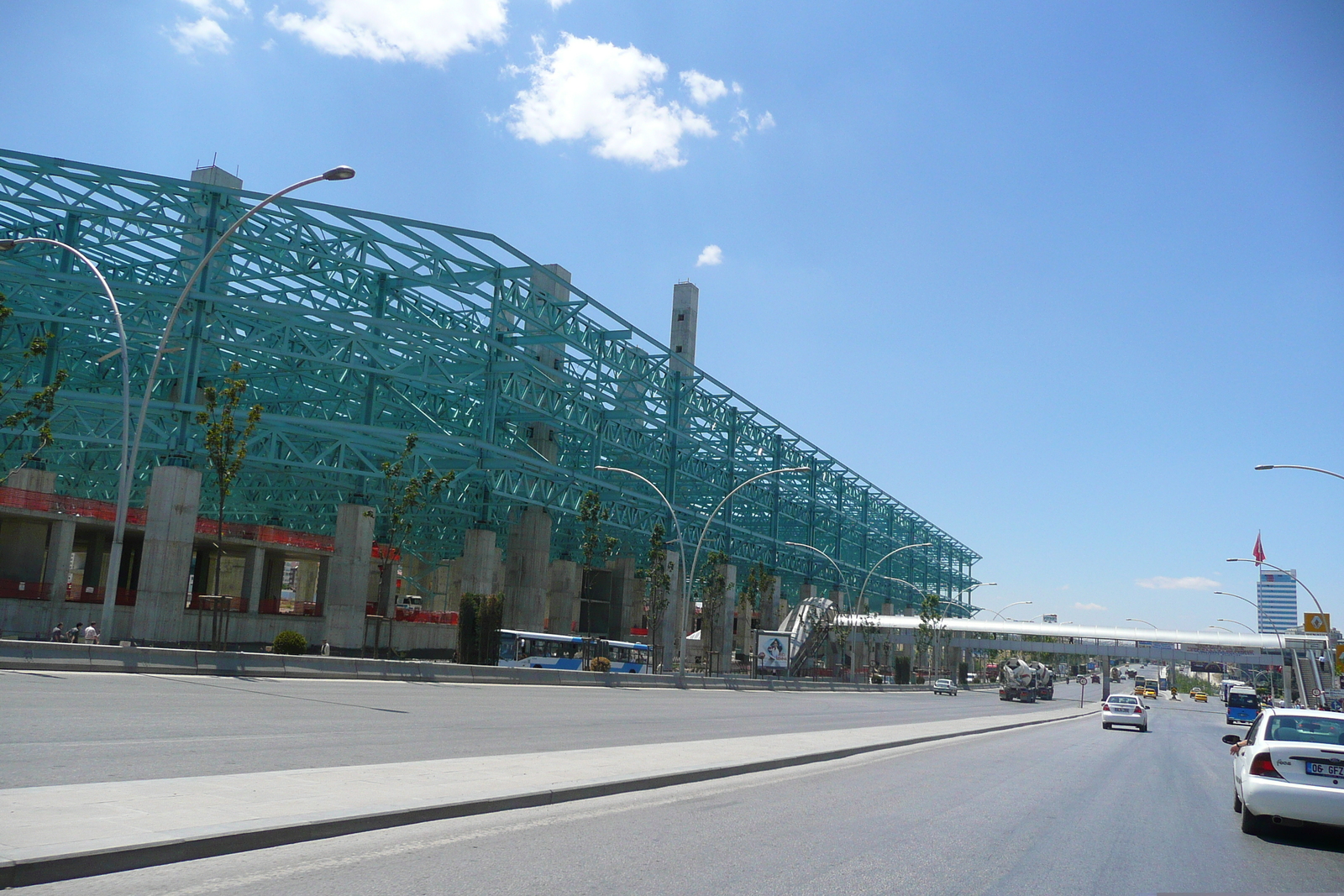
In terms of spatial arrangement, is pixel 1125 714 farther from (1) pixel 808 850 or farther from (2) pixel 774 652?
(2) pixel 774 652

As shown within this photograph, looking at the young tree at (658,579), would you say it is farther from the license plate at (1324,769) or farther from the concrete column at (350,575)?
the license plate at (1324,769)

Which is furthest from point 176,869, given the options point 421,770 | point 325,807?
point 421,770

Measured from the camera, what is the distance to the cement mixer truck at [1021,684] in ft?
259

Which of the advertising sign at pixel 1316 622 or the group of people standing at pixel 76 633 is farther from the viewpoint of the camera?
the advertising sign at pixel 1316 622

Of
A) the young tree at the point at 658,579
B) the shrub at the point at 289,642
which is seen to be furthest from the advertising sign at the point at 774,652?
the shrub at the point at 289,642

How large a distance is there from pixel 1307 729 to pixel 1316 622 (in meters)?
43.9

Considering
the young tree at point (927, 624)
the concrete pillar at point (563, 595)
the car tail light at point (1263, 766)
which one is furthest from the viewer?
the young tree at point (927, 624)

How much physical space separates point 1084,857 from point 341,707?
637 inches

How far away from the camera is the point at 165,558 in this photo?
3812 centimetres

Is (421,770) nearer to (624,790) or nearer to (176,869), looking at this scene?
(624,790)

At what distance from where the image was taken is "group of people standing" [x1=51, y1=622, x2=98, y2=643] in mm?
37156

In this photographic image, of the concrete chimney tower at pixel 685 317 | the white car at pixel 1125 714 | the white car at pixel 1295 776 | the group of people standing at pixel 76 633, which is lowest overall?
the white car at pixel 1125 714

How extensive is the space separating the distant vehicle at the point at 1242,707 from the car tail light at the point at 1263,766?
152ft

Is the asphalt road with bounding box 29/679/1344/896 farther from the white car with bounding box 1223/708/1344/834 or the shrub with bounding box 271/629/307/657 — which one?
the shrub with bounding box 271/629/307/657
